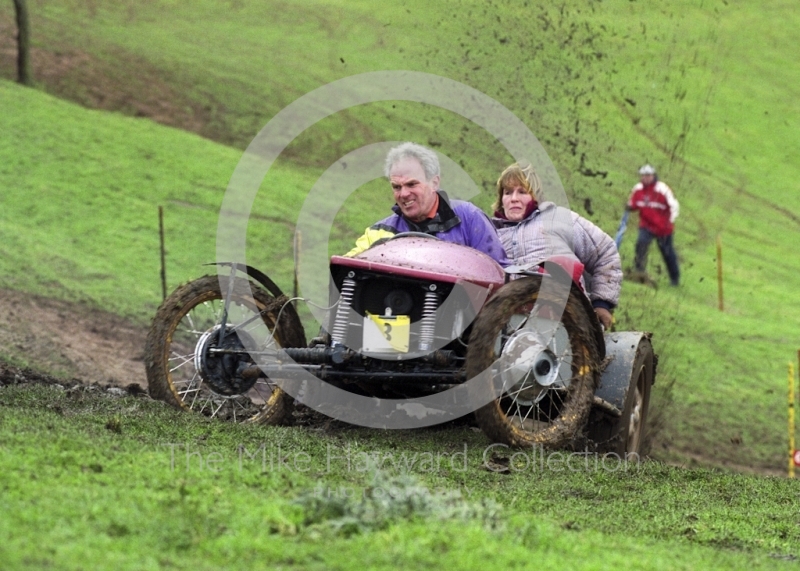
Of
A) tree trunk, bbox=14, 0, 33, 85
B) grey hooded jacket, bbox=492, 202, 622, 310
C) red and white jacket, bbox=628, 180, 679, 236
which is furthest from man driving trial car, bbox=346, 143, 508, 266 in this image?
tree trunk, bbox=14, 0, 33, 85

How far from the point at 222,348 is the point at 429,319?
4.43ft

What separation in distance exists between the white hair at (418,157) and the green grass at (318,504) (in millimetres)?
1996

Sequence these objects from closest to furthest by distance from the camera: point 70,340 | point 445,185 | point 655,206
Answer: point 70,340 < point 445,185 < point 655,206

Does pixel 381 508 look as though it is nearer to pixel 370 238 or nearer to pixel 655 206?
pixel 370 238

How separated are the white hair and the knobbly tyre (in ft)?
2.34

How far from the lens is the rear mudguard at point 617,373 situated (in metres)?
8.41

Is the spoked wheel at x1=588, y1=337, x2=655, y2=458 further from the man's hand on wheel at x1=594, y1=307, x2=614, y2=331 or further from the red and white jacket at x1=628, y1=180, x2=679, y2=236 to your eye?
the red and white jacket at x1=628, y1=180, x2=679, y2=236

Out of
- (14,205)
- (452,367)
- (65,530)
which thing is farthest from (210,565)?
(14,205)

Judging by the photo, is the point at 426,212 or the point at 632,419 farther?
the point at 632,419

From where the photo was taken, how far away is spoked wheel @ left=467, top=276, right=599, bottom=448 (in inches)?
279

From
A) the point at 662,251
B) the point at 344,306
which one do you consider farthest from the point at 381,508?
the point at 662,251

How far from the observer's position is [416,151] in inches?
334

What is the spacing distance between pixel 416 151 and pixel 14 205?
1426cm

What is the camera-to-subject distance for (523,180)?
898 centimetres
